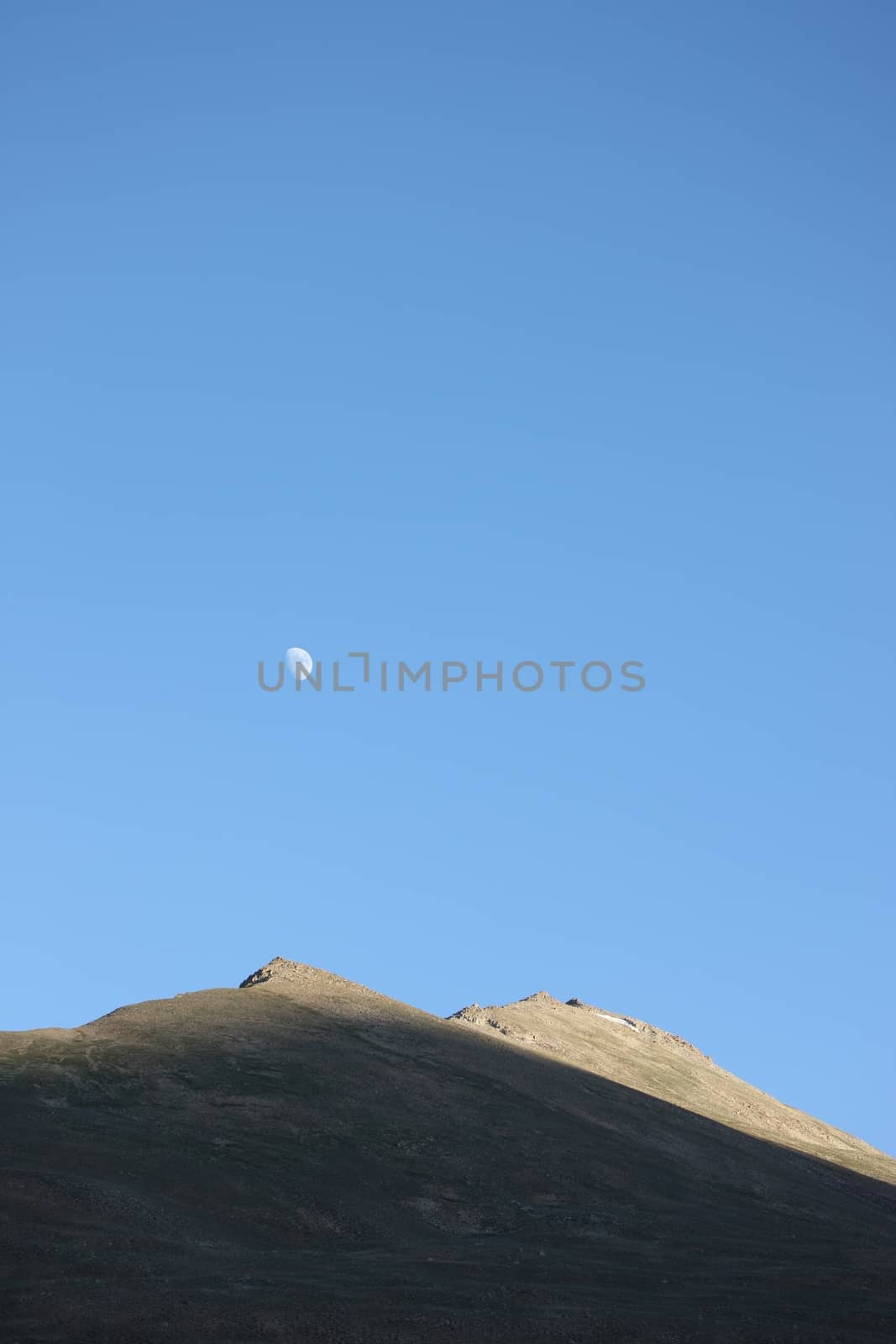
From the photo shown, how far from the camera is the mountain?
4584cm

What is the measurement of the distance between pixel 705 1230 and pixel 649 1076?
181 ft

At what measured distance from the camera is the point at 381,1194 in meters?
66.1

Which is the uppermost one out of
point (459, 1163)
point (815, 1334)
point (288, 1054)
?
point (288, 1054)

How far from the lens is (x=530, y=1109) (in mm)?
88438

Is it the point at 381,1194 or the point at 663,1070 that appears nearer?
the point at 381,1194

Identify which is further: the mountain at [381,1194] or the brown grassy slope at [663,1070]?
the brown grassy slope at [663,1070]

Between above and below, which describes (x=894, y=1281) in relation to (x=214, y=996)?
below

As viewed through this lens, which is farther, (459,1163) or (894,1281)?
(459,1163)

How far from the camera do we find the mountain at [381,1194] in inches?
1805

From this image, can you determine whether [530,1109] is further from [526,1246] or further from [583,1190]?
[526,1246]

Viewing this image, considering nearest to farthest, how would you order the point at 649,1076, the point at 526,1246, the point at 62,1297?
1. the point at 62,1297
2. the point at 526,1246
3. the point at 649,1076

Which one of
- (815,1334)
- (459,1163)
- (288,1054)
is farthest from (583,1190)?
(815,1334)

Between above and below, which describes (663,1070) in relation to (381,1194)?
above

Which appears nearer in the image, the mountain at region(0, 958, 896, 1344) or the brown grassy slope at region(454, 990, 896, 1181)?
the mountain at region(0, 958, 896, 1344)
